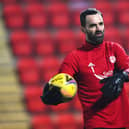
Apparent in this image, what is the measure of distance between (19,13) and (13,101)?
2110 millimetres

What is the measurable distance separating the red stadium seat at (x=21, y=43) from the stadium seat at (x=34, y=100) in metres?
0.81

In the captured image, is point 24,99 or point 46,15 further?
point 46,15

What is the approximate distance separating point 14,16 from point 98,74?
5158 mm

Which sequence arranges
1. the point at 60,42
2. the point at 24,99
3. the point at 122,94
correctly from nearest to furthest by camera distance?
the point at 122,94, the point at 24,99, the point at 60,42

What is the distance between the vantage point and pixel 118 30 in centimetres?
780

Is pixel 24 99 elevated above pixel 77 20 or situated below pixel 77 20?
below

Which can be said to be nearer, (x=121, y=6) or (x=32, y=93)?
(x=32, y=93)

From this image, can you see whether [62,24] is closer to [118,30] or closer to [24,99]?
[118,30]

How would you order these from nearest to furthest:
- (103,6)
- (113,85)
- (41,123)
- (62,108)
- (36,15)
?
1. (113,85)
2. (41,123)
3. (62,108)
4. (36,15)
5. (103,6)

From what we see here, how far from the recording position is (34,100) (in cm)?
654

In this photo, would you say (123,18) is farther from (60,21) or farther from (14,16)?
(14,16)

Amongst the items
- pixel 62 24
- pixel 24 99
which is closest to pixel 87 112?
pixel 24 99

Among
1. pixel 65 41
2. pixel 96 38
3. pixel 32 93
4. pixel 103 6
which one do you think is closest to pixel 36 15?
pixel 65 41

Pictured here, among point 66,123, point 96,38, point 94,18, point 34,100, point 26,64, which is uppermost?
point 94,18
